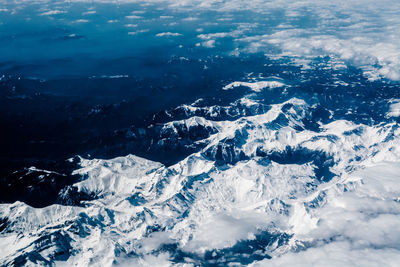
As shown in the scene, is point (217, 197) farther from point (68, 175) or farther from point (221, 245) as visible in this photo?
point (68, 175)

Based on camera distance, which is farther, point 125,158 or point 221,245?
point 125,158

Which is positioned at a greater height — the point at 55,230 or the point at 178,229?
the point at 55,230

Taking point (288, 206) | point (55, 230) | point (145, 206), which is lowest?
point (288, 206)

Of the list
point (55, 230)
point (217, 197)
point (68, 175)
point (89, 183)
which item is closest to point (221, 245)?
point (217, 197)

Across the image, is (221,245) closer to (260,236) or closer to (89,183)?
(260,236)

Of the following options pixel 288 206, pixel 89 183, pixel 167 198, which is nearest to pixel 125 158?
pixel 89 183

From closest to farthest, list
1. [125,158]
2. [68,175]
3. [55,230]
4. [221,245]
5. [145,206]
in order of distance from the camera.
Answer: [55,230] → [221,245] → [145,206] → [68,175] → [125,158]

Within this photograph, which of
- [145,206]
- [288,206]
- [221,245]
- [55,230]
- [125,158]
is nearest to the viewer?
[55,230]
